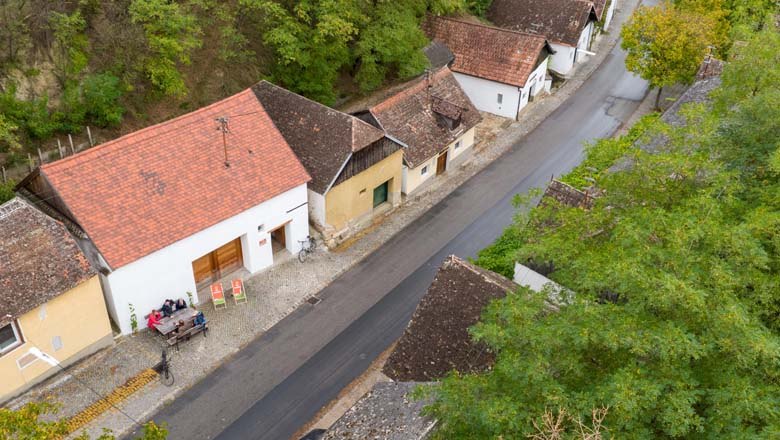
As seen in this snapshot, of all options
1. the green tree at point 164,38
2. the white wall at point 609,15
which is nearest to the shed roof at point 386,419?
the green tree at point 164,38

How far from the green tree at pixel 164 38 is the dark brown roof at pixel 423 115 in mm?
10185

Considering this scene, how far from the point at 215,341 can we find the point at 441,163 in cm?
1761

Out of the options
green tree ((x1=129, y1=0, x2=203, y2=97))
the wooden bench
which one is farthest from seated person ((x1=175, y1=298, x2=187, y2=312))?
green tree ((x1=129, y1=0, x2=203, y2=97))

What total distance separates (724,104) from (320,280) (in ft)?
60.2

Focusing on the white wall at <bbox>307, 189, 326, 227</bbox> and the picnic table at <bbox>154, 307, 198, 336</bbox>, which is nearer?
the picnic table at <bbox>154, 307, 198, 336</bbox>

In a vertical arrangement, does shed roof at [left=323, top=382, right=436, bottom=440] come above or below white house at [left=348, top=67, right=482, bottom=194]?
below

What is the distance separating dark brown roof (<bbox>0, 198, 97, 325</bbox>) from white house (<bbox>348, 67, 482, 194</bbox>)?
643 inches

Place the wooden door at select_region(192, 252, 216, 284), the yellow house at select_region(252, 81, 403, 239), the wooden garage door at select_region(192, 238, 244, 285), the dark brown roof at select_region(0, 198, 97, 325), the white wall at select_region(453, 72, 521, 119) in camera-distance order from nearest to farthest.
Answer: the dark brown roof at select_region(0, 198, 97, 325) < the wooden door at select_region(192, 252, 216, 284) < the wooden garage door at select_region(192, 238, 244, 285) < the yellow house at select_region(252, 81, 403, 239) < the white wall at select_region(453, 72, 521, 119)

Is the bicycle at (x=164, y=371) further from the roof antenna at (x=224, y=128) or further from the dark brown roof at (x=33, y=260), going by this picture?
the roof antenna at (x=224, y=128)

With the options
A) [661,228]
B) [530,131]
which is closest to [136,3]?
[530,131]

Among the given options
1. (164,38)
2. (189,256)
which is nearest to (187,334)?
(189,256)

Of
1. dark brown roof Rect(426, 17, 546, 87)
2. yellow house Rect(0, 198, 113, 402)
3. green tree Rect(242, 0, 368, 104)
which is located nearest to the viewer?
yellow house Rect(0, 198, 113, 402)

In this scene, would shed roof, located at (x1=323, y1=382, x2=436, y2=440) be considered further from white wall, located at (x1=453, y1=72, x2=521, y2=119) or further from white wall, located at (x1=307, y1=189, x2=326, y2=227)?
white wall, located at (x1=453, y1=72, x2=521, y2=119)

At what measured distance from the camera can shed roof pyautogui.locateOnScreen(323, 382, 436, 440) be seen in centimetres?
1953
